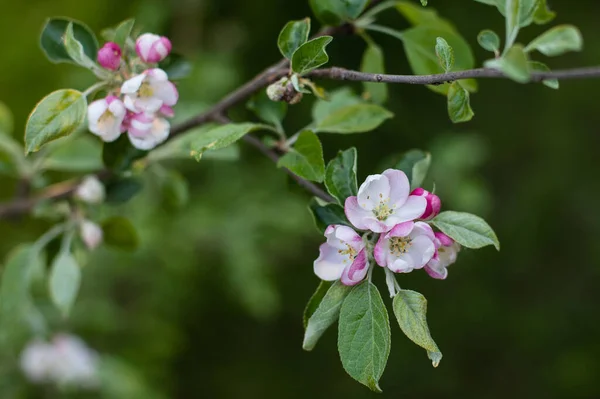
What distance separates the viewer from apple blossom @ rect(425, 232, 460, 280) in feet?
1.85

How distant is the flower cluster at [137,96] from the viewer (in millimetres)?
619

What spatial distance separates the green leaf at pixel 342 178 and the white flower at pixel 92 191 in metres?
0.38

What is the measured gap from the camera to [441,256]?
0.58m

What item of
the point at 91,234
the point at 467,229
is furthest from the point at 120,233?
Answer: the point at 467,229

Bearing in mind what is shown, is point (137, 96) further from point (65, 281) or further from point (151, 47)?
point (65, 281)

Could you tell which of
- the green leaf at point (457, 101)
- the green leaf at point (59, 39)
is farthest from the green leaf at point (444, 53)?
the green leaf at point (59, 39)

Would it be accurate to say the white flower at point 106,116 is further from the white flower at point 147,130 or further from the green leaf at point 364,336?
the green leaf at point 364,336

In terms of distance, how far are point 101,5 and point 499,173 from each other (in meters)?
1.26

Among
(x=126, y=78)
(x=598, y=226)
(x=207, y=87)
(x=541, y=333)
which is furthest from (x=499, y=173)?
(x=126, y=78)

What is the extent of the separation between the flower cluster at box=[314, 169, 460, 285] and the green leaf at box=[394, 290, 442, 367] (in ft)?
0.09

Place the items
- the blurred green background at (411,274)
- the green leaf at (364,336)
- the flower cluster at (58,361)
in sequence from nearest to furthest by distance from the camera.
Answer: the green leaf at (364,336), the flower cluster at (58,361), the blurred green background at (411,274)

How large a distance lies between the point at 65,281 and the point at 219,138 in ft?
1.21

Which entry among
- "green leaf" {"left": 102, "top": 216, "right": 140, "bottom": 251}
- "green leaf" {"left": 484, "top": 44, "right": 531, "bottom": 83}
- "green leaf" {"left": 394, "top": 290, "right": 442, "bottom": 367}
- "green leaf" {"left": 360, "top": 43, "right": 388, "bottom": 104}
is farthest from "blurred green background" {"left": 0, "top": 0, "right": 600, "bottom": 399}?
"green leaf" {"left": 484, "top": 44, "right": 531, "bottom": 83}

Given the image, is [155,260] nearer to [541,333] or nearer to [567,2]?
[541,333]
